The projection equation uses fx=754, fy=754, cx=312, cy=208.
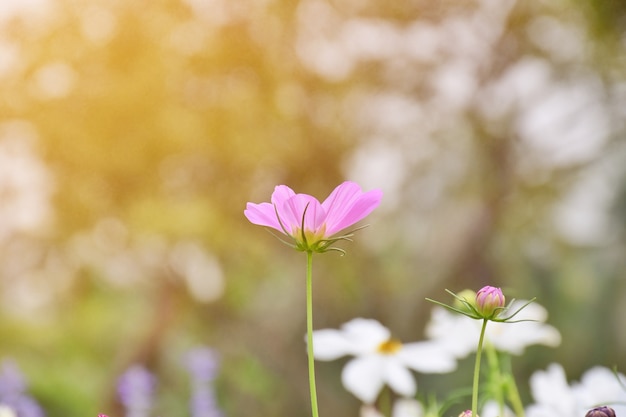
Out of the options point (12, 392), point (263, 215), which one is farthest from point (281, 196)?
point (12, 392)

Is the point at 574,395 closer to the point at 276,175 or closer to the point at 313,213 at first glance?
the point at 313,213

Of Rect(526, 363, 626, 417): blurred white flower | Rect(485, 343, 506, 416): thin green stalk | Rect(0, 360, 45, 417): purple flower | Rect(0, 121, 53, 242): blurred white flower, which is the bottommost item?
Rect(526, 363, 626, 417): blurred white flower

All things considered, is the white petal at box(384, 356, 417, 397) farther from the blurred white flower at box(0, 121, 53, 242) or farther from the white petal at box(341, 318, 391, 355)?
the blurred white flower at box(0, 121, 53, 242)

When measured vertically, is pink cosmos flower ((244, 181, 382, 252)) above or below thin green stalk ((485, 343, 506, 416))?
above

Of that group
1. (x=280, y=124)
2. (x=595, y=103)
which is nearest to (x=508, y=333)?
(x=280, y=124)

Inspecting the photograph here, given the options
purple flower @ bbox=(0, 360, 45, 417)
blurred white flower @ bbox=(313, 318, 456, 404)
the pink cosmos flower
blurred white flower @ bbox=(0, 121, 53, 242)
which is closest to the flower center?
blurred white flower @ bbox=(313, 318, 456, 404)

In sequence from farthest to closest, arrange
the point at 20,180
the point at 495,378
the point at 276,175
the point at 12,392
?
1. the point at 276,175
2. the point at 20,180
3. the point at 12,392
4. the point at 495,378
